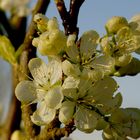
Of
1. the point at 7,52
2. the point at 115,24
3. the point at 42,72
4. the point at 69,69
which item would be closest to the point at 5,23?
the point at 7,52

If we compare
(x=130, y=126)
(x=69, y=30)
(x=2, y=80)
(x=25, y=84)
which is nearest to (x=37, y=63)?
(x=25, y=84)

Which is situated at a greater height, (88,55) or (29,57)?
(88,55)

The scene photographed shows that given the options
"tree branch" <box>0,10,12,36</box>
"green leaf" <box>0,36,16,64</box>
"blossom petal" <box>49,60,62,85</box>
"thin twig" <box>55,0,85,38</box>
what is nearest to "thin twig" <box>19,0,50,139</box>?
"green leaf" <box>0,36,16,64</box>

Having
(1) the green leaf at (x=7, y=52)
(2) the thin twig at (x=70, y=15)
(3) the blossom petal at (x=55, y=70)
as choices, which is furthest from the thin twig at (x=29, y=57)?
(2) the thin twig at (x=70, y=15)

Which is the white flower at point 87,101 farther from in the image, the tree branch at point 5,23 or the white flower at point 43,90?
the tree branch at point 5,23

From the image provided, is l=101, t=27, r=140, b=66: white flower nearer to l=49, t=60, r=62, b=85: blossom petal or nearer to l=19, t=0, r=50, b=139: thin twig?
l=49, t=60, r=62, b=85: blossom petal

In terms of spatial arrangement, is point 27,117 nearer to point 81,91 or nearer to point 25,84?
point 25,84

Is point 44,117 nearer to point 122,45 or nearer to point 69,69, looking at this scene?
point 69,69
